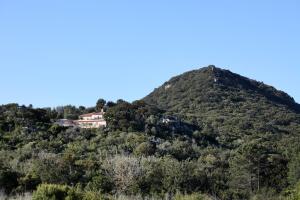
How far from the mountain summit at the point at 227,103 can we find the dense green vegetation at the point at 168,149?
167 mm

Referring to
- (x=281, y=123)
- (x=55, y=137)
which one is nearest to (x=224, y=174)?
(x=55, y=137)

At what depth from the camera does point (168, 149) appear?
5153 centimetres

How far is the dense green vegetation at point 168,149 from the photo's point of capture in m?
35.1

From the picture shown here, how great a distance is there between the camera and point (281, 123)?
258 feet

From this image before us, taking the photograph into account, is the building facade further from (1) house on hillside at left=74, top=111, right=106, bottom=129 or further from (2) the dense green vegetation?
(2) the dense green vegetation

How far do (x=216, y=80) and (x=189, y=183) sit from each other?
188 ft

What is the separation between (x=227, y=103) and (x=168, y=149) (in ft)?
118

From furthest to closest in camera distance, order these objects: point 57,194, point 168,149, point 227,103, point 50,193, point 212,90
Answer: point 212,90 → point 227,103 → point 168,149 → point 57,194 → point 50,193

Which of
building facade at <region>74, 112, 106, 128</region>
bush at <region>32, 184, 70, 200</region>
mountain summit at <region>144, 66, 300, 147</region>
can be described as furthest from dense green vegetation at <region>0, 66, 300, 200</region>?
building facade at <region>74, 112, 106, 128</region>

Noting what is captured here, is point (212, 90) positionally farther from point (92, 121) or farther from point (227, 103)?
point (92, 121)

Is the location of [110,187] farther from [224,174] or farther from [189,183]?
[224,174]

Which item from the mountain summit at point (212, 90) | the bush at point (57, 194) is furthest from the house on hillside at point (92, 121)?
the bush at point (57, 194)

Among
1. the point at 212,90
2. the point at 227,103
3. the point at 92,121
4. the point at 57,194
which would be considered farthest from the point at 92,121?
the point at 57,194

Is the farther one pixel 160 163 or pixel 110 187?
pixel 160 163
